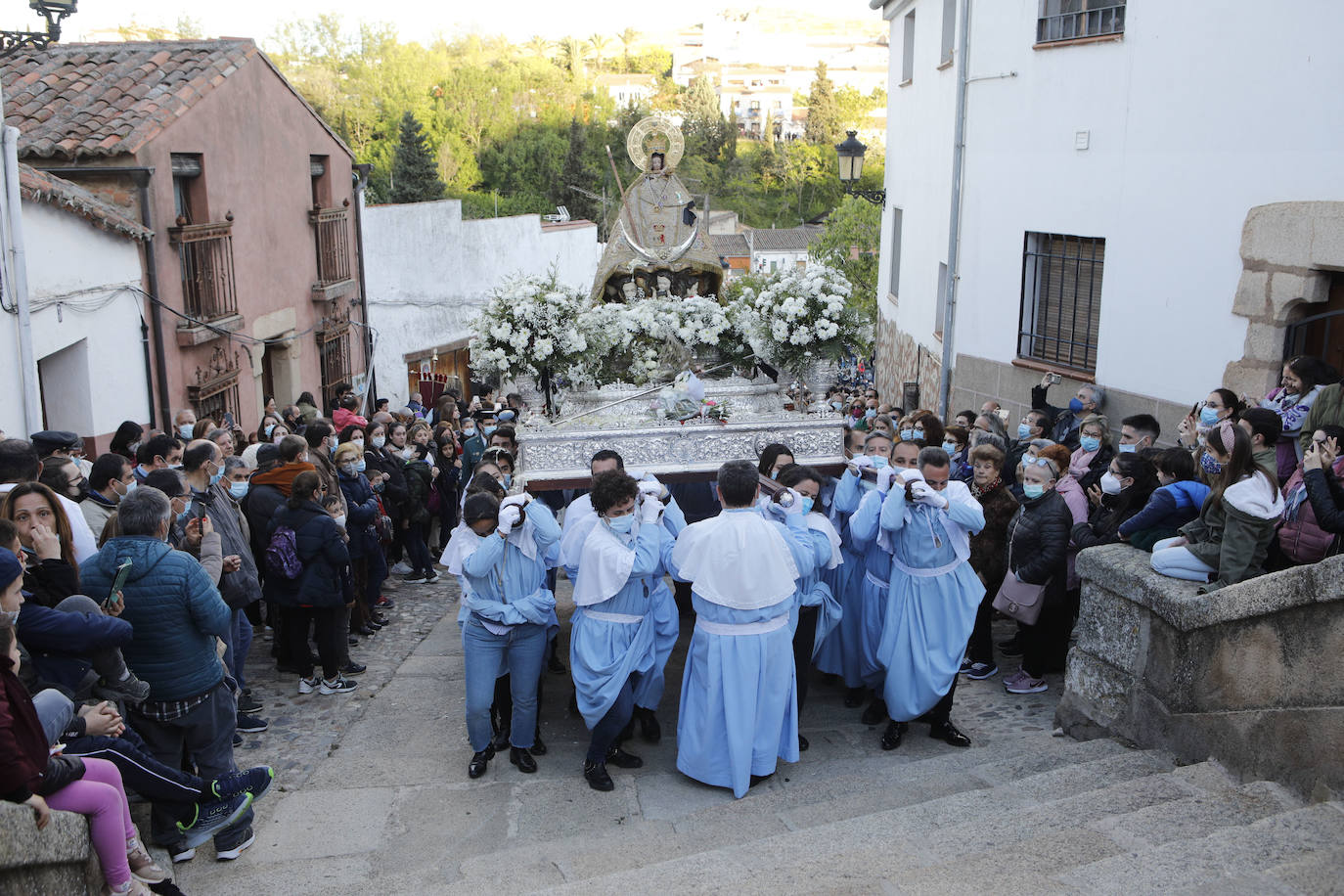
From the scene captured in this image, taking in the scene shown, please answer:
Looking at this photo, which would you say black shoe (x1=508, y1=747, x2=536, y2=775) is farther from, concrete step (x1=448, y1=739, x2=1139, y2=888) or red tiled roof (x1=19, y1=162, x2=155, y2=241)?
red tiled roof (x1=19, y1=162, x2=155, y2=241)

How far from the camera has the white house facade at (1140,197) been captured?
7781 mm

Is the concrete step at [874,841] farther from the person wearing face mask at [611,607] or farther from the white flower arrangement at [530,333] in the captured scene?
the white flower arrangement at [530,333]

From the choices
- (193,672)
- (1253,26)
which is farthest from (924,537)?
(1253,26)

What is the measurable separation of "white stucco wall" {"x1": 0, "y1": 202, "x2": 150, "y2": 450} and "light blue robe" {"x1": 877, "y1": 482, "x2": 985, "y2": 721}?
7.35 meters

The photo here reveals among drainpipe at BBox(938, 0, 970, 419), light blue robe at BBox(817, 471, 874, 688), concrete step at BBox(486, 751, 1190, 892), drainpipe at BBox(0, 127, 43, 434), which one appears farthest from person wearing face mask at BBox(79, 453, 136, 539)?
drainpipe at BBox(938, 0, 970, 419)

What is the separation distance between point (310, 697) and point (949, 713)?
3.82m

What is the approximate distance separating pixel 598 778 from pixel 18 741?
8.97 feet

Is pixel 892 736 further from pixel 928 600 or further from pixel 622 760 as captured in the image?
pixel 622 760

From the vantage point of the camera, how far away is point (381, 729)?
632cm

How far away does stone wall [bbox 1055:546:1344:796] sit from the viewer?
4293mm

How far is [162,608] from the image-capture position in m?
4.62

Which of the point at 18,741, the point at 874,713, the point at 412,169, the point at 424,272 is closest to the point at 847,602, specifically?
the point at 874,713

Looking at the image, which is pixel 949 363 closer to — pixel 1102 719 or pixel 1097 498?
pixel 1097 498

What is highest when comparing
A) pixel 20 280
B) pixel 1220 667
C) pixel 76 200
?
pixel 76 200
